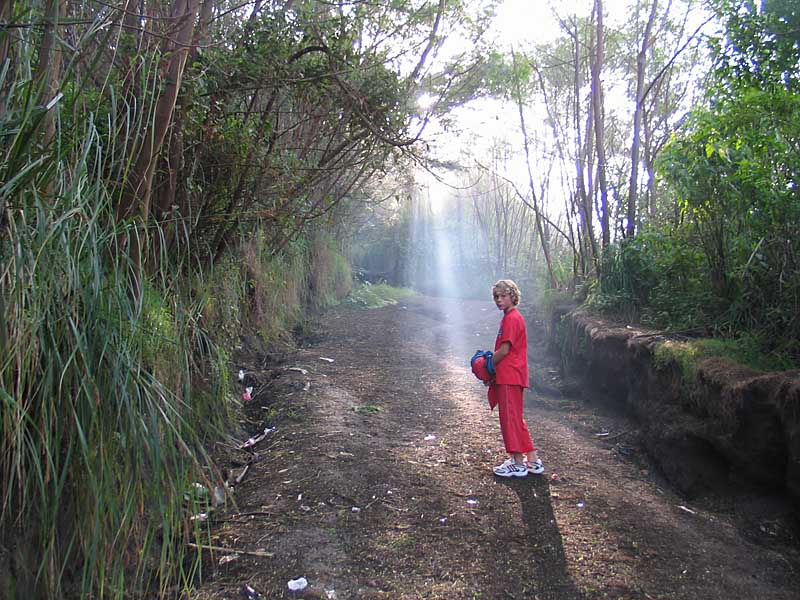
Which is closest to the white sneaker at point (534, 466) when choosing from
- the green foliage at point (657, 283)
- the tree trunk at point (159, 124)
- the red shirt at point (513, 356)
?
the red shirt at point (513, 356)

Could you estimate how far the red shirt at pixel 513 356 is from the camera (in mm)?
4445

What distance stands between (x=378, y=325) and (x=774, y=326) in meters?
8.06

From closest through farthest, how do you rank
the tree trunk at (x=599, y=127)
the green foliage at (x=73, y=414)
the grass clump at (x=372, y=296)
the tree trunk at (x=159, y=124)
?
the green foliage at (x=73, y=414)
the tree trunk at (x=159, y=124)
the tree trunk at (x=599, y=127)
the grass clump at (x=372, y=296)

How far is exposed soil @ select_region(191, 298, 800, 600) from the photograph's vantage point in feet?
10.0

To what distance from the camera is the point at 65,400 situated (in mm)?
2139

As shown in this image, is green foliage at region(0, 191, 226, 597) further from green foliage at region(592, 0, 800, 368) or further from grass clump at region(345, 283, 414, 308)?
grass clump at region(345, 283, 414, 308)

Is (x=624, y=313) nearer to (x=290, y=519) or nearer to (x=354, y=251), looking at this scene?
(x=290, y=519)

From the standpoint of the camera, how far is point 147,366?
306 cm

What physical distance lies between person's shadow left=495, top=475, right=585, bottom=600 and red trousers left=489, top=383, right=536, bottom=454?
8.3 inches

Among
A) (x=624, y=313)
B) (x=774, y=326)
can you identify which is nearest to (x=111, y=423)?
(x=774, y=326)

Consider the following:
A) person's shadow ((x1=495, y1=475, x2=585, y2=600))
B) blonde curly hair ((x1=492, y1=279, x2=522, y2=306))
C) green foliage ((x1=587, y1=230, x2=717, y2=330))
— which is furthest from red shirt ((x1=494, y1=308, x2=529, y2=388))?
green foliage ((x1=587, y1=230, x2=717, y2=330))

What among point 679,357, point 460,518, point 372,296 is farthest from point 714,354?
point 372,296

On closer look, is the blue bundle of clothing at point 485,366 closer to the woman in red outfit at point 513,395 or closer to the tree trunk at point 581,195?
the woman in red outfit at point 513,395

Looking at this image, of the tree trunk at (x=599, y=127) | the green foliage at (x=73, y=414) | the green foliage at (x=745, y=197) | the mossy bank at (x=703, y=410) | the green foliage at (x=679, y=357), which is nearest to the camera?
the green foliage at (x=73, y=414)
